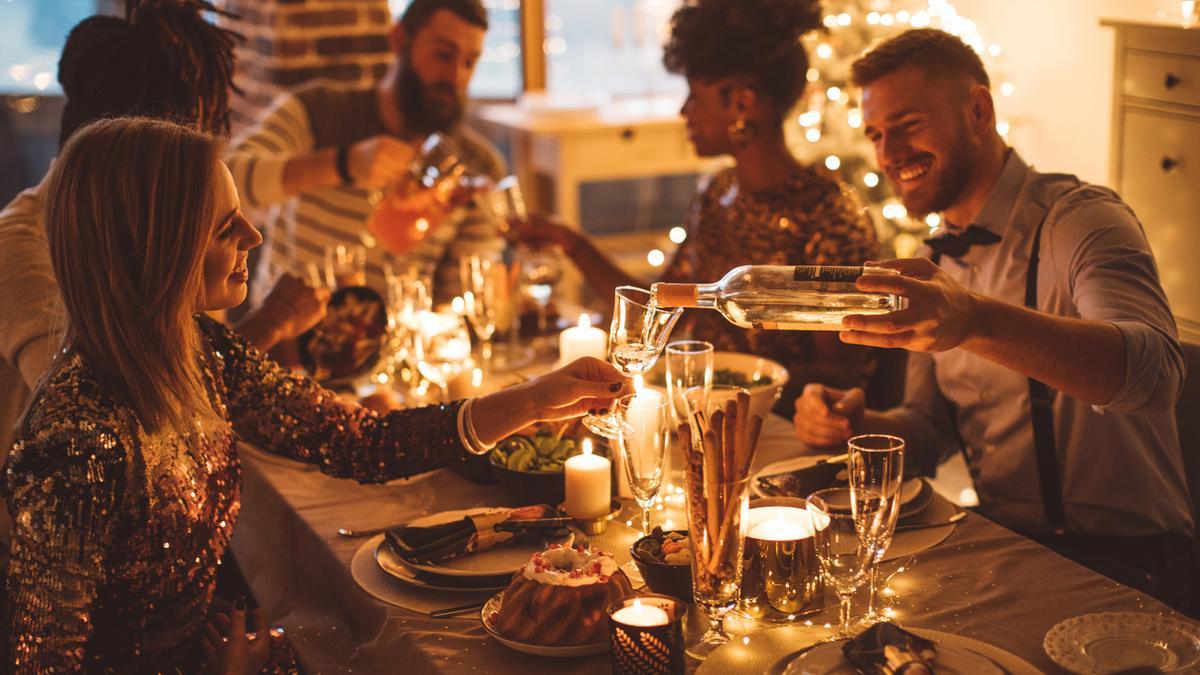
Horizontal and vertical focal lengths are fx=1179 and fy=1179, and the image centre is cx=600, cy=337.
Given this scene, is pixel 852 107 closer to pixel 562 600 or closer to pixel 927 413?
pixel 927 413

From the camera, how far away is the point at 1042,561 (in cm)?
153

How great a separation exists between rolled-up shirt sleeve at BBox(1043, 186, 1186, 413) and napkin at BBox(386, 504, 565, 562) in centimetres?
80

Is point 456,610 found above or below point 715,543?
below

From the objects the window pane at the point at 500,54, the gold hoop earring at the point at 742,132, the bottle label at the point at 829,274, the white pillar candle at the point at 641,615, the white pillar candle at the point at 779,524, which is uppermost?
the window pane at the point at 500,54

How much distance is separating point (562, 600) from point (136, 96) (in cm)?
137

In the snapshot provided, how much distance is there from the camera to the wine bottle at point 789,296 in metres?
1.45

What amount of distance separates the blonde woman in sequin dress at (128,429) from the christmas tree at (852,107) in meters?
3.16

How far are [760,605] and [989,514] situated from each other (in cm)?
77

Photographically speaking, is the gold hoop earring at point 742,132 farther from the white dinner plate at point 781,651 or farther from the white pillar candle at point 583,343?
the white dinner plate at point 781,651

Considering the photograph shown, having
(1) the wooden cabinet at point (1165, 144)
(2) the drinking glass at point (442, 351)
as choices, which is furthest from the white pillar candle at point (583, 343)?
(1) the wooden cabinet at point (1165, 144)

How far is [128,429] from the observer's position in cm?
145

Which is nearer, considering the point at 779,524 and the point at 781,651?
the point at 781,651

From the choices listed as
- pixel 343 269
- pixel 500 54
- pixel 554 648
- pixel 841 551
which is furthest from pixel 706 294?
pixel 500 54

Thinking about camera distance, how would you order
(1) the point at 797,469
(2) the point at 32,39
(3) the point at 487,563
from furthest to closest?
1. (2) the point at 32,39
2. (1) the point at 797,469
3. (3) the point at 487,563
